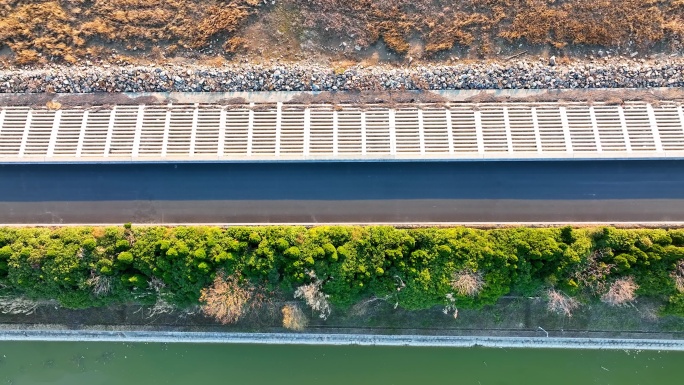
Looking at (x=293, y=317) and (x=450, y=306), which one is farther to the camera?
(x=293, y=317)

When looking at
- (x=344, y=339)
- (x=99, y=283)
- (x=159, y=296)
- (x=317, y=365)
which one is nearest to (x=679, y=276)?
(x=344, y=339)

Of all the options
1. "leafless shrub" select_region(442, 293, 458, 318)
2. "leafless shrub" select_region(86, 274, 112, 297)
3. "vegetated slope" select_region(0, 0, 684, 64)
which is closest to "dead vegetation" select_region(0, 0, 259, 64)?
"vegetated slope" select_region(0, 0, 684, 64)

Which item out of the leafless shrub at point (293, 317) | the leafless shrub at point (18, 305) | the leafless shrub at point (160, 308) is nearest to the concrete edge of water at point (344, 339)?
the leafless shrub at point (160, 308)

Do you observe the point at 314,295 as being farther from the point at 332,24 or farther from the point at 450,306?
the point at 332,24

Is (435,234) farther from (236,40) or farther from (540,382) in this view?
(236,40)

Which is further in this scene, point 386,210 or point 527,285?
point 386,210

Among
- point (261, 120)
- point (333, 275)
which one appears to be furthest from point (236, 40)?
point (333, 275)
